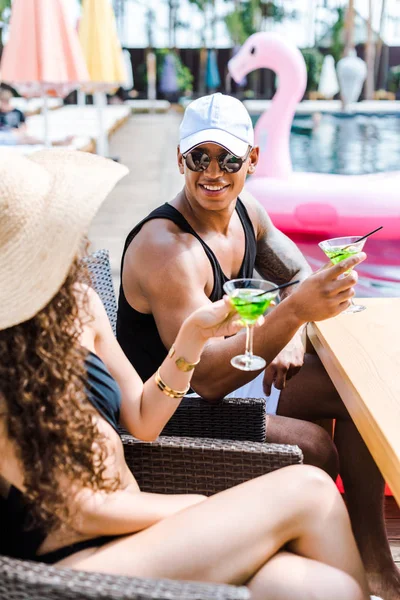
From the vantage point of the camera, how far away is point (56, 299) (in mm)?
1349

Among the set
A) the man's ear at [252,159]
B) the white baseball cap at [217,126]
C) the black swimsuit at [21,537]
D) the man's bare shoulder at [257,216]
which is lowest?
the black swimsuit at [21,537]

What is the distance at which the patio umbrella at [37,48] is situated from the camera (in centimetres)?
675

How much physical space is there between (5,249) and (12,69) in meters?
6.06

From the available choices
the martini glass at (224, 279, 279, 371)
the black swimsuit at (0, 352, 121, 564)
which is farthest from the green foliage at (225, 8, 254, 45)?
the black swimsuit at (0, 352, 121, 564)

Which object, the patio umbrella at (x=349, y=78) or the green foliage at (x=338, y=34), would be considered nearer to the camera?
the patio umbrella at (x=349, y=78)

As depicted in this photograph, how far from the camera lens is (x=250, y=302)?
1510 mm

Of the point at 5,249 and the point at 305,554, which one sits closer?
the point at 5,249

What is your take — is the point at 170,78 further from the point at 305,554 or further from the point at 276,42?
the point at 305,554

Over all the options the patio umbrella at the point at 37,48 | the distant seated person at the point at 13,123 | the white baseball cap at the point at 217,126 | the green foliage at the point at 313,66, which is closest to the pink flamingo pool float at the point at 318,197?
the patio umbrella at the point at 37,48

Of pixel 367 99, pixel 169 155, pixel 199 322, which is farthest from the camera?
pixel 367 99

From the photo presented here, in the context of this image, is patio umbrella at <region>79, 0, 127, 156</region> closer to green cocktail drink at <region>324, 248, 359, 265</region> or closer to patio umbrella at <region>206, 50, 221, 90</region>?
green cocktail drink at <region>324, 248, 359, 265</region>

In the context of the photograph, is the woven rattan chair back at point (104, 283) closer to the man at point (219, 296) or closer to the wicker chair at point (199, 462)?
the man at point (219, 296)

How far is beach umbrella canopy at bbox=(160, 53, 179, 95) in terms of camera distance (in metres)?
25.4

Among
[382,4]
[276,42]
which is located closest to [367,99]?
[382,4]
